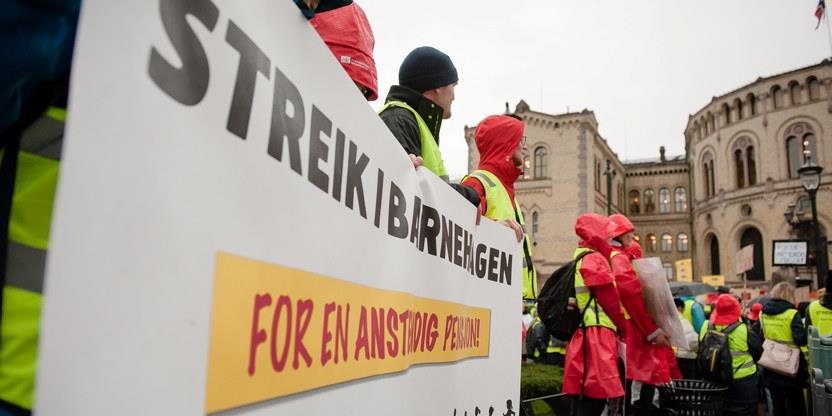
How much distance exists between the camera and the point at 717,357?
702 cm

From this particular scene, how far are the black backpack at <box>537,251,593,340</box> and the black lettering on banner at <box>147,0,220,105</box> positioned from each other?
385cm

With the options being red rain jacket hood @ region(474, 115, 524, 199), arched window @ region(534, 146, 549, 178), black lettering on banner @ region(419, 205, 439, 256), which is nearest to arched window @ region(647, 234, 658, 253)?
arched window @ region(534, 146, 549, 178)

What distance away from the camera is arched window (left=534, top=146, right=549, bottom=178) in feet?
124

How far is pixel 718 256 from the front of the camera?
137ft

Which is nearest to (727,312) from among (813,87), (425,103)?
(425,103)

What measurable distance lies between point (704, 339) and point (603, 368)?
4361mm

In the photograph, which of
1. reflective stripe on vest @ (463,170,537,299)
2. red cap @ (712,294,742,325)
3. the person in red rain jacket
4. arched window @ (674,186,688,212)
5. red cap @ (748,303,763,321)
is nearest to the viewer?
reflective stripe on vest @ (463,170,537,299)

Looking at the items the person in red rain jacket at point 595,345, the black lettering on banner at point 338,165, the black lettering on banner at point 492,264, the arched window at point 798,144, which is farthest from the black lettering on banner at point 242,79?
the arched window at point 798,144

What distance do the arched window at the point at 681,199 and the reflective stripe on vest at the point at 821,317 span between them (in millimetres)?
45663

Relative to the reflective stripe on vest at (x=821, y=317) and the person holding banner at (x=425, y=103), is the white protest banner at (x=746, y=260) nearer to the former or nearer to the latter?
the reflective stripe on vest at (x=821, y=317)

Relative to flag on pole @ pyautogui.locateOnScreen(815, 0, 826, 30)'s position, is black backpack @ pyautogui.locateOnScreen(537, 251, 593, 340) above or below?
below

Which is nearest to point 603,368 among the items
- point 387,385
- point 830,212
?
point 387,385

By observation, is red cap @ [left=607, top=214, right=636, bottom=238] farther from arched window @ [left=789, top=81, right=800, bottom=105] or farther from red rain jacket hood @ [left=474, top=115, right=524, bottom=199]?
arched window @ [left=789, top=81, right=800, bottom=105]

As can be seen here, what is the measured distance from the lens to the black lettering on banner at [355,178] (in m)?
1.30
